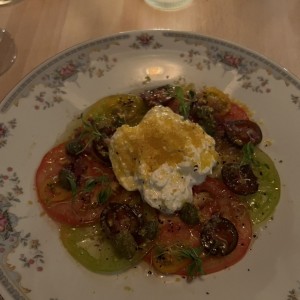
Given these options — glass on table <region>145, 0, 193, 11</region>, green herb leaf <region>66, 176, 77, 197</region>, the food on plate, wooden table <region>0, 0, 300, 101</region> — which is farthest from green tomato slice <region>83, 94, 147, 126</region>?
glass on table <region>145, 0, 193, 11</region>

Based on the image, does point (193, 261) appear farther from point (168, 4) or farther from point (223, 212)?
point (168, 4)

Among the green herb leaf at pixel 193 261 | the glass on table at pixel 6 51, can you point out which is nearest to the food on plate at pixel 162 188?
the green herb leaf at pixel 193 261

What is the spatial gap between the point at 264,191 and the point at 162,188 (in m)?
0.50

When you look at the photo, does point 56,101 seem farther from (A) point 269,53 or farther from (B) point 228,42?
(A) point 269,53

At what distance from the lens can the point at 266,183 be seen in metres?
2.14

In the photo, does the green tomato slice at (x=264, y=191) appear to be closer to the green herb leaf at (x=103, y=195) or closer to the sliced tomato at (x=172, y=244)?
the sliced tomato at (x=172, y=244)

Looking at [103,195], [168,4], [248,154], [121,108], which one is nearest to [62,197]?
[103,195]

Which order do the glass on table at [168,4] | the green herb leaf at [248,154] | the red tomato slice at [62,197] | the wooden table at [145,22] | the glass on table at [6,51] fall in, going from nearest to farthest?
the red tomato slice at [62,197]
the green herb leaf at [248,154]
the glass on table at [6,51]
the wooden table at [145,22]
the glass on table at [168,4]

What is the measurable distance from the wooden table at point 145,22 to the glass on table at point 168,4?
39 millimetres

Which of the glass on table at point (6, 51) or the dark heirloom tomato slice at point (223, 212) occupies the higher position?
the glass on table at point (6, 51)

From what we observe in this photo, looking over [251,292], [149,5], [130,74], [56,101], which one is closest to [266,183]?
[251,292]

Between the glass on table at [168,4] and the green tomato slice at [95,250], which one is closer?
the green tomato slice at [95,250]

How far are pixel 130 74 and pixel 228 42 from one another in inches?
23.2

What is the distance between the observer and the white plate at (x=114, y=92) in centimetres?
179
